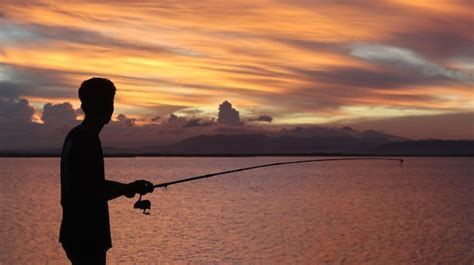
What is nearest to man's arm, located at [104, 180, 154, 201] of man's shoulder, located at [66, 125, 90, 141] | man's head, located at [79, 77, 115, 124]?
man's shoulder, located at [66, 125, 90, 141]

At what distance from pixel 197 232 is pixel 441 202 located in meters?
31.1

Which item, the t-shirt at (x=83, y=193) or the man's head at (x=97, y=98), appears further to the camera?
the man's head at (x=97, y=98)

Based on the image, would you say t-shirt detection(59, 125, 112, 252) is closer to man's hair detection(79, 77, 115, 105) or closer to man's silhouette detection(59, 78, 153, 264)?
man's silhouette detection(59, 78, 153, 264)

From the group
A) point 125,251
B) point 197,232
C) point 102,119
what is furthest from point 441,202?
point 102,119

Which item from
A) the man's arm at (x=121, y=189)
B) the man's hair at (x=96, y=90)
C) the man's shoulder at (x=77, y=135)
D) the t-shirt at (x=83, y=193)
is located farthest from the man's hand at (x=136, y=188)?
the man's hair at (x=96, y=90)

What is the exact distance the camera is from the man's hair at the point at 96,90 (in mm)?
5078

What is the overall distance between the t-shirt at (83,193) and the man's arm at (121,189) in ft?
0.13

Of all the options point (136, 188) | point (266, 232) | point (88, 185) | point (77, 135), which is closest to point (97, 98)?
point (77, 135)

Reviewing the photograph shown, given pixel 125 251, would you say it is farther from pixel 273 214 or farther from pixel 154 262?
pixel 273 214

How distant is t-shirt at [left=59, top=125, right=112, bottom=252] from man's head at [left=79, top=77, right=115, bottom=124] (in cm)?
14

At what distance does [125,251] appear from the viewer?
29.1m

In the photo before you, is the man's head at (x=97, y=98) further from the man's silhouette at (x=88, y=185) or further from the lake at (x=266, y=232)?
the lake at (x=266, y=232)

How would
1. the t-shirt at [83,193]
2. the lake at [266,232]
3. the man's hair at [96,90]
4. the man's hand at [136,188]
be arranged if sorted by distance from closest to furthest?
the t-shirt at [83,193], the man's hair at [96,90], the man's hand at [136,188], the lake at [266,232]

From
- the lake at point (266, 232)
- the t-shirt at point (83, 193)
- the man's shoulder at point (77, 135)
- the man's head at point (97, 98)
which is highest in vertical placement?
the man's head at point (97, 98)
